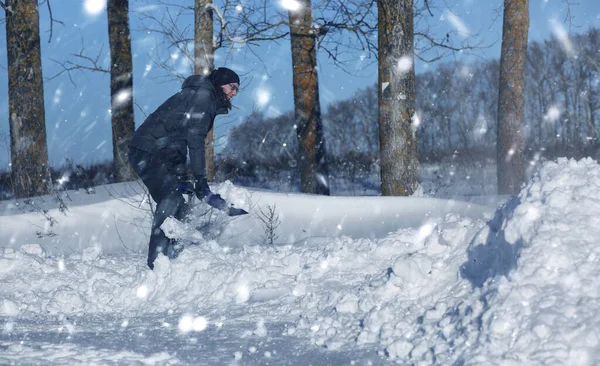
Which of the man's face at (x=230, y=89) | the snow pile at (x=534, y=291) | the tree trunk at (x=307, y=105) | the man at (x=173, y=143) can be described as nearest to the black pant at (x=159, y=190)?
the man at (x=173, y=143)

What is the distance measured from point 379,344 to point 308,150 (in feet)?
25.2

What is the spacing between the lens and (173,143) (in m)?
5.16

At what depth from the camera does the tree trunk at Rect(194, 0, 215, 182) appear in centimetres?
956

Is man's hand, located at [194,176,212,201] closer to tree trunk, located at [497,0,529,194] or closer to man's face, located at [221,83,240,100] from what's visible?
man's face, located at [221,83,240,100]

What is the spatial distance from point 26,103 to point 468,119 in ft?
145

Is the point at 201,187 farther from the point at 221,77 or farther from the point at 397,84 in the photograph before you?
the point at 397,84

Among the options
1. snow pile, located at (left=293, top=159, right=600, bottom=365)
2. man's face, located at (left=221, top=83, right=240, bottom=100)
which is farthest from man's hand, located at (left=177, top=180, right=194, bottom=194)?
snow pile, located at (left=293, top=159, right=600, bottom=365)

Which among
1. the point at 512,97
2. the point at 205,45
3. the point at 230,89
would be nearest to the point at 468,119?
the point at 512,97

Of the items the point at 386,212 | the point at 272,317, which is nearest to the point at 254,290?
the point at 272,317

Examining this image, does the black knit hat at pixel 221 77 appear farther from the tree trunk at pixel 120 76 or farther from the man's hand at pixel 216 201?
the tree trunk at pixel 120 76

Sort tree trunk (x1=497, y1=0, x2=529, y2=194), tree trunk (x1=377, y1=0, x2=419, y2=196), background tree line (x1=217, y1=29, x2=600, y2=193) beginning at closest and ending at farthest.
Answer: tree trunk (x1=377, y1=0, x2=419, y2=196)
tree trunk (x1=497, y1=0, x2=529, y2=194)
background tree line (x1=217, y1=29, x2=600, y2=193)

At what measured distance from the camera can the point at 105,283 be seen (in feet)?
15.3

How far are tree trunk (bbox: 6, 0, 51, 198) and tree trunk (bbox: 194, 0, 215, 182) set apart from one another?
8.38 ft

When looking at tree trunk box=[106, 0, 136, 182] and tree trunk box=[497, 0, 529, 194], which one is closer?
tree trunk box=[497, 0, 529, 194]
